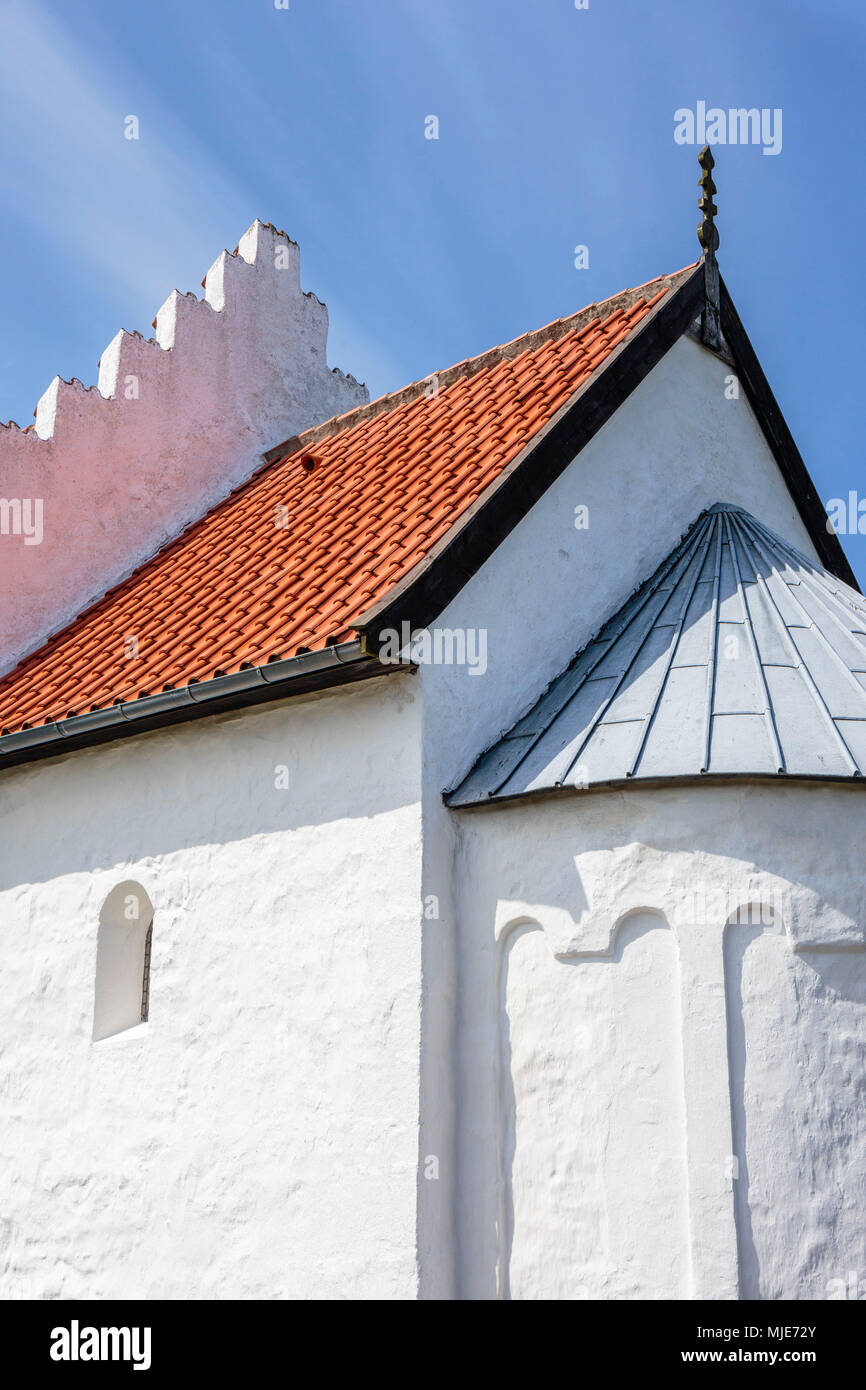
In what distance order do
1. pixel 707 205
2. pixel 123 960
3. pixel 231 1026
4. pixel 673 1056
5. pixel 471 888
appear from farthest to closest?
pixel 707 205
pixel 123 960
pixel 231 1026
pixel 471 888
pixel 673 1056

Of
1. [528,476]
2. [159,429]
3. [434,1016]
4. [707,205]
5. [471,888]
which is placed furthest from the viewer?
[159,429]

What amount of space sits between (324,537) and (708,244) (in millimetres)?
3362

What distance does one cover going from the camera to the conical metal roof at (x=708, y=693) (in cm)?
558

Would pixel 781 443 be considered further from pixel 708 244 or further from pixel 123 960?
pixel 123 960

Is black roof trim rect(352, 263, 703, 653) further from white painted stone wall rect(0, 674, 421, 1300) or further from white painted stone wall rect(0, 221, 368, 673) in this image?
white painted stone wall rect(0, 221, 368, 673)

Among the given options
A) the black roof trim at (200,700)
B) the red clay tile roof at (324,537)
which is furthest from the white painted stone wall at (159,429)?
the black roof trim at (200,700)

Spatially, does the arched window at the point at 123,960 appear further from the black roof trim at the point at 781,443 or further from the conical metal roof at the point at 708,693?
the black roof trim at the point at 781,443

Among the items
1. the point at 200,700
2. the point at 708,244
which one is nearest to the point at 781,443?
the point at 708,244

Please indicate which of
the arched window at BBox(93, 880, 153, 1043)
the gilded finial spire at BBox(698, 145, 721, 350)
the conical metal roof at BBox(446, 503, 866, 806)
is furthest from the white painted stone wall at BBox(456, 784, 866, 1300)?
the gilded finial spire at BBox(698, 145, 721, 350)

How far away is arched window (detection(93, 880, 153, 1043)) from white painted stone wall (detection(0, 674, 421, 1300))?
87 millimetres

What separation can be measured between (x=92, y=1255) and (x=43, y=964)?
1.68m

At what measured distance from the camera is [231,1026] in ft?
20.7
